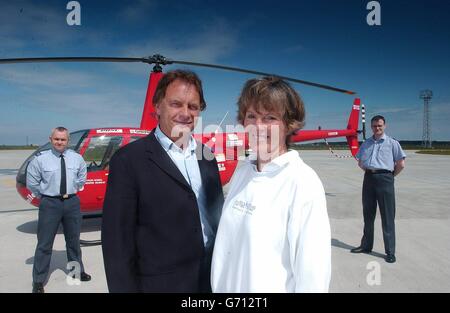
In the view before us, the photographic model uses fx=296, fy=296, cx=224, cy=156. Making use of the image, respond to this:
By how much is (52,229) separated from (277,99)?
3.27m

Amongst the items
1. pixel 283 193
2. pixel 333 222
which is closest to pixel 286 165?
pixel 283 193

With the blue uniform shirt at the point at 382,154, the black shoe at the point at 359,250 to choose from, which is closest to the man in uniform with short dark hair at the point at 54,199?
the black shoe at the point at 359,250

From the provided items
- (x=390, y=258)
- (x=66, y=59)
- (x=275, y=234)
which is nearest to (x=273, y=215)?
(x=275, y=234)

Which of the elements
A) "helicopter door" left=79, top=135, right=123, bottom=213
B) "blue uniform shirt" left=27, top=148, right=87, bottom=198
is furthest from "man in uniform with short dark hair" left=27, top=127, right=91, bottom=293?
"helicopter door" left=79, top=135, right=123, bottom=213

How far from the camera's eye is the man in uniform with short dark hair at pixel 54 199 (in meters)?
3.40

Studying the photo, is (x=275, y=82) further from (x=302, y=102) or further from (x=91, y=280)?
(x=91, y=280)

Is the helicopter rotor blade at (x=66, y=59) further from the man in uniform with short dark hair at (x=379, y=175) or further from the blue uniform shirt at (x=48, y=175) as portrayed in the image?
the man in uniform with short dark hair at (x=379, y=175)

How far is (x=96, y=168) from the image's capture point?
5.41 m

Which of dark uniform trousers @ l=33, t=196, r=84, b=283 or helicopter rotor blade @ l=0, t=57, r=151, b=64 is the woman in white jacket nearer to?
dark uniform trousers @ l=33, t=196, r=84, b=283

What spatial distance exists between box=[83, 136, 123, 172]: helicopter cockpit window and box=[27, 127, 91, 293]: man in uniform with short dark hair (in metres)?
1.73

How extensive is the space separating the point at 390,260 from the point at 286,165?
3.73 m

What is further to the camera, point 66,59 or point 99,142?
point 99,142

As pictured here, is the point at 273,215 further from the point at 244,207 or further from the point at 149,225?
the point at 149,225
